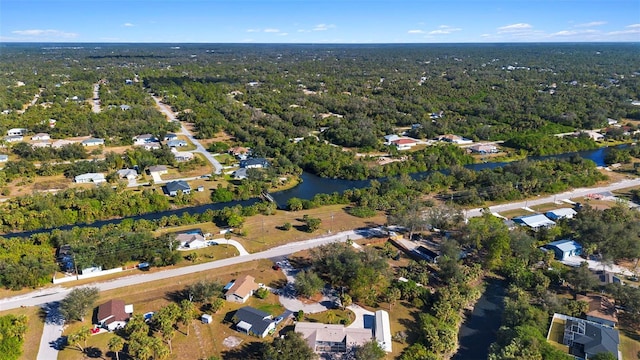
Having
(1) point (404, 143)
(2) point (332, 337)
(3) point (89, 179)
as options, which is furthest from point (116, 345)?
(1) point (404, 143)

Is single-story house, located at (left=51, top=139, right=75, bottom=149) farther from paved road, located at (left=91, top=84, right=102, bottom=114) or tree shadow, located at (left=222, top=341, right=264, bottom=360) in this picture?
tree shadow, located at (left=222, top=341, right=264, bottom=360)

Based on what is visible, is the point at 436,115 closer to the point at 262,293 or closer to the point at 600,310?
the point at 600,310

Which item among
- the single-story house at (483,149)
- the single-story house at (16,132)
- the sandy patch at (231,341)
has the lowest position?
the sandy patch at (231,341)

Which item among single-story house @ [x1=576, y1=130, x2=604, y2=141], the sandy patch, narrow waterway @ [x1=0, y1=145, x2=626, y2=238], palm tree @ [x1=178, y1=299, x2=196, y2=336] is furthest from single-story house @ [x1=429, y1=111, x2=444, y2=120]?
the sandy patch

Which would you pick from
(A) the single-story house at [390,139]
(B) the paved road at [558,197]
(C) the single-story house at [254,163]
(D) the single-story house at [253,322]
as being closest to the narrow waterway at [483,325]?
(D) the single-story house at [253,322]

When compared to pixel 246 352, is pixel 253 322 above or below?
above

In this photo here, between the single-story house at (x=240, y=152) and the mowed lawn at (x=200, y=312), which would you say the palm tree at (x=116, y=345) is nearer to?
the mowed lawn at (x=200, y=312)
